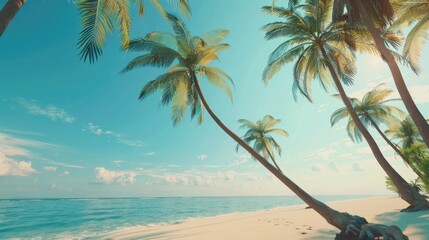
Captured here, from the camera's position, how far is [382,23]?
9172 millimetres

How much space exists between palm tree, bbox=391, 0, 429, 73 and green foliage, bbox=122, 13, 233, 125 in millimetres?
7952

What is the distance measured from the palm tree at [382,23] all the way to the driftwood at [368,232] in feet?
9.67

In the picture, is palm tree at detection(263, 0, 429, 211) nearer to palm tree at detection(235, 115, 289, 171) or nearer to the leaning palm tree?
the leaning palm tree

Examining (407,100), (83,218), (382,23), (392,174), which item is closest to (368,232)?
(407,100)

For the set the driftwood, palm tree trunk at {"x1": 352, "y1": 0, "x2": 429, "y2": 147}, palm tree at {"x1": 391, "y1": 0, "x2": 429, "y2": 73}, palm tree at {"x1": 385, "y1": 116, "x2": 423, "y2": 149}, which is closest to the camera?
the driftwood

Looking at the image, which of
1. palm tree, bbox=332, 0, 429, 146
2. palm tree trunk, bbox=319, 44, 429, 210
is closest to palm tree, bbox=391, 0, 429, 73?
palm tree, bbox=332, 0, 429, 146

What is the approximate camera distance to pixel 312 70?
13.7 meters

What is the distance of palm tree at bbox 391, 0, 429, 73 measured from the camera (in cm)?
1020

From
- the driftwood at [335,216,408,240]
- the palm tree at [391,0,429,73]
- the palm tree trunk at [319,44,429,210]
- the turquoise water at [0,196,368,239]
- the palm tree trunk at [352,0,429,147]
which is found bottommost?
the turquoise water at [0,196,368,239]

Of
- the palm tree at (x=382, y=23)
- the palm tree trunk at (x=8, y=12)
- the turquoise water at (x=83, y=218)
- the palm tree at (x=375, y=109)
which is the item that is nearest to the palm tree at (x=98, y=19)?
the palm tree trunk at (x=8, y=12)

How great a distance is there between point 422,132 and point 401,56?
5.57 meters

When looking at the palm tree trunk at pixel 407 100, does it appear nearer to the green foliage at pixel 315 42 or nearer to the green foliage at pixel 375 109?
the green foliage at pixel 315 42

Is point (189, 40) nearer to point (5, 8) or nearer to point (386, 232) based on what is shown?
point (5, 8)

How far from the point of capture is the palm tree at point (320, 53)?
37.8 feet
